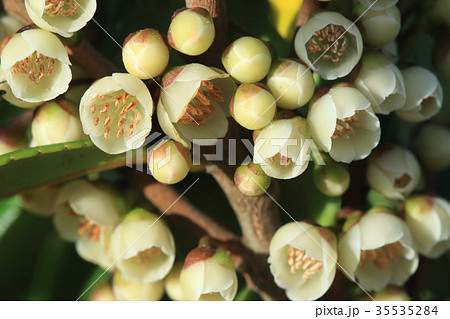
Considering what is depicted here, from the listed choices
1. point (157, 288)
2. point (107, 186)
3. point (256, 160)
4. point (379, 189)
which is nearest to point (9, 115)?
point (107, 186)

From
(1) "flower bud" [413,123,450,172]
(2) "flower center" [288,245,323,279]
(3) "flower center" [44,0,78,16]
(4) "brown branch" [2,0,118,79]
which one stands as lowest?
(2) "flower center" [288,245,323,279]

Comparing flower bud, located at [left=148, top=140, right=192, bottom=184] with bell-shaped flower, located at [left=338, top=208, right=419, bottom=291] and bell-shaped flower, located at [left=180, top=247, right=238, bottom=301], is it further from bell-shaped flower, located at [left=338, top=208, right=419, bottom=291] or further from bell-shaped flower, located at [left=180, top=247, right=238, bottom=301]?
bell-shaped flower, located at [left=338, top=208, right=419, bottom=291]

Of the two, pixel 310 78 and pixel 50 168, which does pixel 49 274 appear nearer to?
pixel 50 168

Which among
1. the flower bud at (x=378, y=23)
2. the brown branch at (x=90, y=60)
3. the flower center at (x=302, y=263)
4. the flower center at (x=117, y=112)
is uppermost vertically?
the flower bud at (x=378, y=23)


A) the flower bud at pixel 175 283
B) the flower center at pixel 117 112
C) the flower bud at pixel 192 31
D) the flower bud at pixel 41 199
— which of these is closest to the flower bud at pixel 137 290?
the flower bud at pixel 175 283

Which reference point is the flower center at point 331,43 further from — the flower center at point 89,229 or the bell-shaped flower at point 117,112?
the flower center at point 89,229

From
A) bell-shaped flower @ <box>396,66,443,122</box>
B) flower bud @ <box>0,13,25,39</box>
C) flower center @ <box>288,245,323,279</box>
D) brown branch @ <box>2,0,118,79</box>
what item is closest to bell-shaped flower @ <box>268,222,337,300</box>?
flower center @ <box>288,245,323,279</box>
